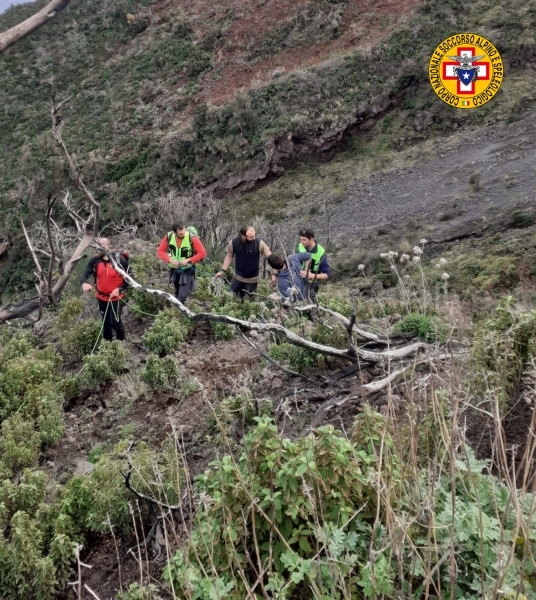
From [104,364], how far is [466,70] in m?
24.1

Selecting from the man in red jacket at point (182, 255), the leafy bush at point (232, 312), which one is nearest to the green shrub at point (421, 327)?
the leafy bush at point (232, 312)

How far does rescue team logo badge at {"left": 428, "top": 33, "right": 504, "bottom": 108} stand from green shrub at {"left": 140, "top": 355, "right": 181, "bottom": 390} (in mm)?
22231

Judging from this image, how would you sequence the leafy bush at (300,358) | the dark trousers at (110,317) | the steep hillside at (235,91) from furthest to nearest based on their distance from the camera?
the steep hillside at (235,91)
the dark trousers at (110,317)
the leafy bush at (300,358)

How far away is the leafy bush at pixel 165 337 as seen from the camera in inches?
235

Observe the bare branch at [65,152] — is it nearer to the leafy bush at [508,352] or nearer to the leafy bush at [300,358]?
the leafy bush at [508,352]

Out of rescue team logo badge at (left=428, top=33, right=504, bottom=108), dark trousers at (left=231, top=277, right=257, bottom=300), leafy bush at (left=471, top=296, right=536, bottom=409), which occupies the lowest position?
rescue team logo badge at (left=428, top=33, right=504, bottom=108)

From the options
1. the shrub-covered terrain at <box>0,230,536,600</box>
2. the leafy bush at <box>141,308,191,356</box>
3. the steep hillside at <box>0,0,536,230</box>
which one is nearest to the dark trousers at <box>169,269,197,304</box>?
the shrub-covered terrain at <box>0,230,536,600</box>

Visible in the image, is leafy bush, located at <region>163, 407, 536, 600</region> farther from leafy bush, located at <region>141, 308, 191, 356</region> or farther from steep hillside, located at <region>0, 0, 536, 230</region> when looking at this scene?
steep hillside, located at <region>0, 0, 536, 230</region>

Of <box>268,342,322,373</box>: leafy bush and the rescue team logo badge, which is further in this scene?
the rescue team logo badge

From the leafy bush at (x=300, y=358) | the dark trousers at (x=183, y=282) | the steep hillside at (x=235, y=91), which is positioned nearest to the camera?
the leafy bush at (x=300, y=358)

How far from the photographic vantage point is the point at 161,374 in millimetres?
5105

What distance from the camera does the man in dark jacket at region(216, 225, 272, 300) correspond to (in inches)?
253

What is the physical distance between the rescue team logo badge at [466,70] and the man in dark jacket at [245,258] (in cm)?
2034

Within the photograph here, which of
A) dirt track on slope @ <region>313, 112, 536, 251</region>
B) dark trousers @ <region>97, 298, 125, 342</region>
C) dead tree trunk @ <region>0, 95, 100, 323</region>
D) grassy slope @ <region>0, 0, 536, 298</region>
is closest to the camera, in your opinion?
dead tree trunk @ <region>0, 95, 100, 323</region>
